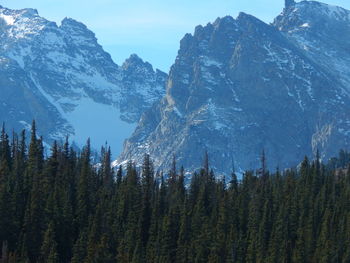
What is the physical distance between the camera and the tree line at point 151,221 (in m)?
160

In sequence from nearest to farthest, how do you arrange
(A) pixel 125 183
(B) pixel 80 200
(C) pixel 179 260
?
(C) pixel 179 260
(B) pixel 80 200
(A) pixel 125 183

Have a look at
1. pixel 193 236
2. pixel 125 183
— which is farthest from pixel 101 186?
pixel 193 236

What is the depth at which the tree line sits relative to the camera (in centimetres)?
16000

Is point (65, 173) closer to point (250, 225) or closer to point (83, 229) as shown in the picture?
point (83, 229)

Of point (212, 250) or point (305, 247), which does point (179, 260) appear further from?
point (305, 247)

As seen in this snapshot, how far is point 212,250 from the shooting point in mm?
162750

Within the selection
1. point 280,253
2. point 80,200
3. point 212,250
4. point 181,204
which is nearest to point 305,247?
point 280,253

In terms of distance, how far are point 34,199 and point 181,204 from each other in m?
31.1

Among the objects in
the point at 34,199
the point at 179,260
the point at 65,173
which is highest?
the point at 65,173

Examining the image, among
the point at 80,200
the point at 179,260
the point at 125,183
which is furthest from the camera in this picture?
the point at 125,183

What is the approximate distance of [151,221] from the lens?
175500 mm

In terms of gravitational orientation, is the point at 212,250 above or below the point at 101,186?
below

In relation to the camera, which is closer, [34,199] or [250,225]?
[34,199]

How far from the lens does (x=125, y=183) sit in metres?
192
